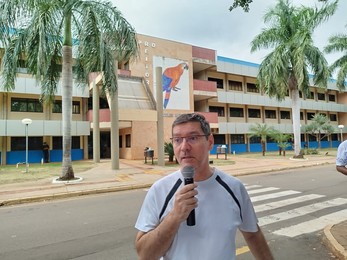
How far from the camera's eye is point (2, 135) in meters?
21.1

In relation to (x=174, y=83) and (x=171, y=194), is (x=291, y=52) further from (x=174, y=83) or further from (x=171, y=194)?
(x=171, y=194)

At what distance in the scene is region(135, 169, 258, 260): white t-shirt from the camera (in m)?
1.68

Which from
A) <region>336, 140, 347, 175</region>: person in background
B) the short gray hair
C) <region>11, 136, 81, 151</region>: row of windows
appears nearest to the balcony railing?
<region>11, 136, 81, 151</region>: row of windows

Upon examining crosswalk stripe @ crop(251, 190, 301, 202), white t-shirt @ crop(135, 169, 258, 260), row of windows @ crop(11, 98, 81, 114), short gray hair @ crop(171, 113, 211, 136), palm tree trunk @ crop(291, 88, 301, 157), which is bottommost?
crosswalk stripe @ crop(251, 190, 301, 202)

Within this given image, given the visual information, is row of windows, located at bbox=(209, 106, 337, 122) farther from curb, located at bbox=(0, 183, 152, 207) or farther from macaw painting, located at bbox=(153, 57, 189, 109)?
curb, located at bbox=(0, 183, 152, 207)

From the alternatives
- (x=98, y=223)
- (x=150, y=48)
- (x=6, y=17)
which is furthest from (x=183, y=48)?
(x=98, y=223)

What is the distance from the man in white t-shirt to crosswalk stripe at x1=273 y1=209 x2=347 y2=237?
13.0 ft

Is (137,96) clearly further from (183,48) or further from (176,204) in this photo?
(176,204)

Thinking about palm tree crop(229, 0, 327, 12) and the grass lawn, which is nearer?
palm tree crop(229, 0, 327, 12)

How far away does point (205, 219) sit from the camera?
1.71m

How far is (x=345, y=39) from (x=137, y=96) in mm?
19353

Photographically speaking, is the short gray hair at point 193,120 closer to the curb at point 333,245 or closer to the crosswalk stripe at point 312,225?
the curb at point 333,245

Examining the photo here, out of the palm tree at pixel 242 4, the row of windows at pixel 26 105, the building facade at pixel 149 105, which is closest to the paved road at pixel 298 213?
the palm tree at pixel 242 4

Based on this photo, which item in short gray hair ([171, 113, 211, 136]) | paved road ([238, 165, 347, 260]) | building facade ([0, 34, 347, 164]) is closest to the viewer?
short gray hair ([171, 113, 211, 136])
